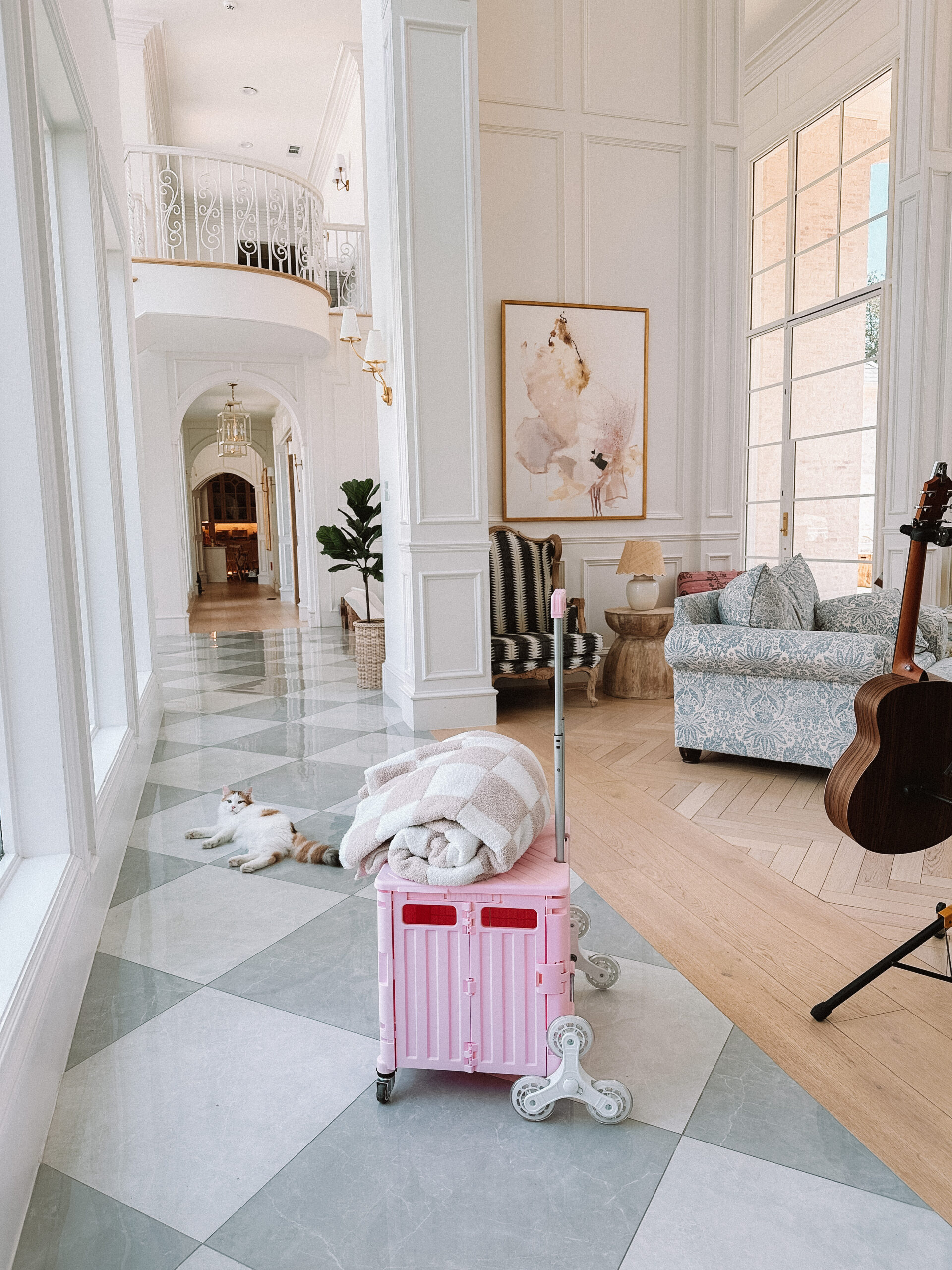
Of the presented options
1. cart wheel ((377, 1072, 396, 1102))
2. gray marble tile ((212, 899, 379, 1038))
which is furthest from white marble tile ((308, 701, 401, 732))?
cart wheel ((377, 1072, 396, 1102))

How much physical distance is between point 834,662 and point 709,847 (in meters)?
0.99

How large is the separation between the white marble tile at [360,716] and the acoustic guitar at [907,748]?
3060 millimetres

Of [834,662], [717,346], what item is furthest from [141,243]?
[834,662]

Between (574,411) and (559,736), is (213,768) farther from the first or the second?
(574,411)

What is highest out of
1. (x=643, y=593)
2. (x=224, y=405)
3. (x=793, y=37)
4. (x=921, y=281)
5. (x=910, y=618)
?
(x=793, y=37)

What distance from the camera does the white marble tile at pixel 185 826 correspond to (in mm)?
2861

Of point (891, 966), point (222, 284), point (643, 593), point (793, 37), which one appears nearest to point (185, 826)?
point (891, 966)

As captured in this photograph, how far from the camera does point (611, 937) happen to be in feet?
7.22

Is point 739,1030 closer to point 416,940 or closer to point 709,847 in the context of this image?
point 416,940

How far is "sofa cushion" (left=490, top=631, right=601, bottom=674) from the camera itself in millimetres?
4781

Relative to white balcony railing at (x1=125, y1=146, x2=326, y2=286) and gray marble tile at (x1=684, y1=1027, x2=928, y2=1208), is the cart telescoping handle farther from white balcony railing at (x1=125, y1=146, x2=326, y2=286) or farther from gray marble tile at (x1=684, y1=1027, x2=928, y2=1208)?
white balcony railing at (x1=125, y1=146, x2=326, y2=286)

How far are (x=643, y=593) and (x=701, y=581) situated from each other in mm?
649

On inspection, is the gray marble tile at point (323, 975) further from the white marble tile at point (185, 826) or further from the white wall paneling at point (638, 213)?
the white wall paneling at point (638, 213)

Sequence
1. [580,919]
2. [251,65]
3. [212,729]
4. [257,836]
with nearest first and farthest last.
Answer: [580,919], [257,836], [212,729], [251,65]
